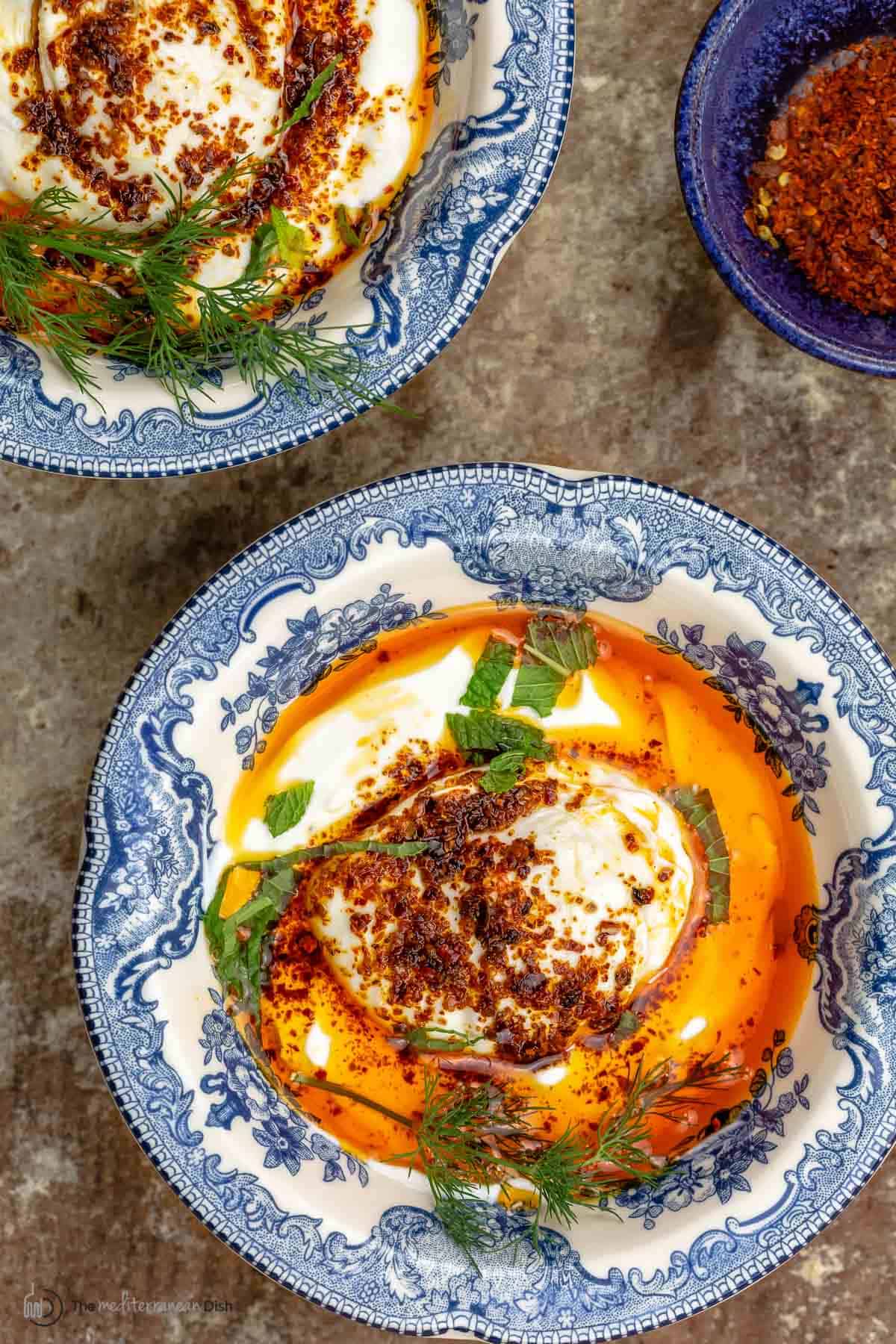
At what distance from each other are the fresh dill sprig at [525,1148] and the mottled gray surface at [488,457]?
526 mm

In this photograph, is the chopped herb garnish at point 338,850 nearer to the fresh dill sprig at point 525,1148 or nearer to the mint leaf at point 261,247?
the fresh dill sprig at point 525,1148

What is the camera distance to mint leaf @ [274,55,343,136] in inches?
67.9

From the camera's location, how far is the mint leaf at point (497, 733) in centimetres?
189

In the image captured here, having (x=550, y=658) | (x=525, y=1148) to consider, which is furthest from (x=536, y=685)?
(x=525, y=1148)

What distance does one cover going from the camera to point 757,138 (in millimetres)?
2004

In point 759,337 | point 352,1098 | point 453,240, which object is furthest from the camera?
point 759,337

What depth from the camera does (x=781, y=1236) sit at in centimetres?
165

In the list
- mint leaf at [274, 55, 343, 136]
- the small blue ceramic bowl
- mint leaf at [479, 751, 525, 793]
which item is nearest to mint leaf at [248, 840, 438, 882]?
mint leaf at [479, 751, 525, 793]

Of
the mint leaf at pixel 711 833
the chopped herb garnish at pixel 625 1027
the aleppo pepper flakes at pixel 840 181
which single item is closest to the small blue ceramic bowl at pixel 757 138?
the aleppo pepper flakes at pixel 840 181

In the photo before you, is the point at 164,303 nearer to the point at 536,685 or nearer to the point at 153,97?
the point at 153,97

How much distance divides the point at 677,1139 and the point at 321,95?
1.94 m

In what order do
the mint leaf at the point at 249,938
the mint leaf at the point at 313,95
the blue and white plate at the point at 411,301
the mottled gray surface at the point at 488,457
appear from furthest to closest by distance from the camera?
1. the mottled gray surface at the point at 488,457
2. the mint leaf at the point at 249,938
3. the mint leaf at the point at 313,95
4. the blue and white plate at the point at 411,301

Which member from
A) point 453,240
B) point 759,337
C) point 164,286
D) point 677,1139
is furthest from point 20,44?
point 677,1139

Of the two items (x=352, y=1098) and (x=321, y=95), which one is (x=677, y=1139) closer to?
(x=352, y=1098)
